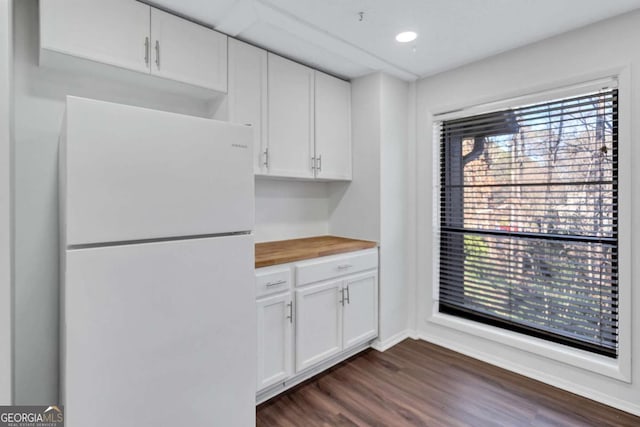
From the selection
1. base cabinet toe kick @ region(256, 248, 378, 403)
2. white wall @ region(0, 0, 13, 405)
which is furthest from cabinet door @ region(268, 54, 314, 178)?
white wall @ region(0, 0, 13, 405)

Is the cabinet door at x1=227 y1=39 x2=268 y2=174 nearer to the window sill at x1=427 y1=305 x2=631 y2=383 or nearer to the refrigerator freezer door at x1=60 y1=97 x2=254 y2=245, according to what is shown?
the refrigerator freezer door at x1=60 y1=97 x2=254 y2=245

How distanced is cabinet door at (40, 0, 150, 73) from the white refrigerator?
48 centimetres

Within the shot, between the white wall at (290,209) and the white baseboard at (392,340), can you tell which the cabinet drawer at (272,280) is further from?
the white baseboard at (392,340)

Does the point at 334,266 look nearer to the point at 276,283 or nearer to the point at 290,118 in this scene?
the point at 276,283

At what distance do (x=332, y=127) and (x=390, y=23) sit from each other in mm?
904

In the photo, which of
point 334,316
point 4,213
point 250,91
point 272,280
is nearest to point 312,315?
point 334,316

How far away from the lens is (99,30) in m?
1.58

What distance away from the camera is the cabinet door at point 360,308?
2.42 meters

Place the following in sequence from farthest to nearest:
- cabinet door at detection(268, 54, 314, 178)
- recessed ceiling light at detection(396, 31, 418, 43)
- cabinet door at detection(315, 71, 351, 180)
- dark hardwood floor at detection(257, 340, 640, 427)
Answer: cabinet door at detection(315, 71, 351, 180), cabinet door at detection(268, 54, 314, 178), recessed ceiling light at detection(396, 31, 418, 43), dark hardwood floor at detection(257, 340, 640, 427)

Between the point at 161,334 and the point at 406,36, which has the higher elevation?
the point at 406,36

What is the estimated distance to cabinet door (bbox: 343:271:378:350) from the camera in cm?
242

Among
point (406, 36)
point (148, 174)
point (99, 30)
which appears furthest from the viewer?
point (406, 36)

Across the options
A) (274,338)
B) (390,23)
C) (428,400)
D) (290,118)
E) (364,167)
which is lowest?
(428,400)

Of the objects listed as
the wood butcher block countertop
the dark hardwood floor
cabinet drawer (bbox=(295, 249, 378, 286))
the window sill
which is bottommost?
the dark hardwood floor
